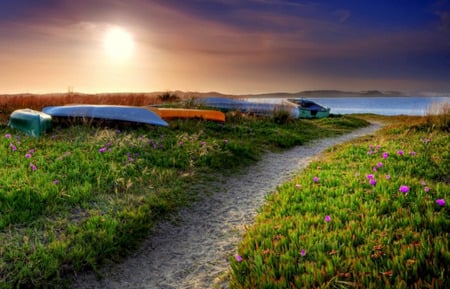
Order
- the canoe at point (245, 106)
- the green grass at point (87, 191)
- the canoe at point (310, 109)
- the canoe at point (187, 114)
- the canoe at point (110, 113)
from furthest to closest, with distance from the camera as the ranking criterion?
1. the canoe at point (310, 109)
2. the canoe at point (245, 106)
3. the canoe at point (187, 114)
4. the canoe at point (110, 113)
5. the green grass at point (87, 191)

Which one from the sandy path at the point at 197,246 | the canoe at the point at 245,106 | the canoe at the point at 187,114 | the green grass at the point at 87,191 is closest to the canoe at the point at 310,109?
the canoe at the point at 245,106

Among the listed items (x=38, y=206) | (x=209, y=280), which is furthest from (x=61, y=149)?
(x=209, y=280)

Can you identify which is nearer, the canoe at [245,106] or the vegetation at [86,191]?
the vegetation at [86,191]

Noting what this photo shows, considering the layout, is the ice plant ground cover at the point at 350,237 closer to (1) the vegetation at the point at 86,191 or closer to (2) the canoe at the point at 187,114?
(1) the vegetation at the point at 86,191

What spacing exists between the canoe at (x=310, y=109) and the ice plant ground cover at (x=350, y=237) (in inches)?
747

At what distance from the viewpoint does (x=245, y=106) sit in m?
20.2

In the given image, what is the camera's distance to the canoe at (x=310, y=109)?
25375 mm

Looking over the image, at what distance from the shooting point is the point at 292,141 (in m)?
12.5

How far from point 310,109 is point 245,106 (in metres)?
7.20

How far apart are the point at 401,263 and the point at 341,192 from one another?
92.3 inches

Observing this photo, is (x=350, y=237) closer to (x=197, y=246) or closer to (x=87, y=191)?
(x=197, y=246)

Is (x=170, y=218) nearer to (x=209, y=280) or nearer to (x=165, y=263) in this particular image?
(x=165, y=263)

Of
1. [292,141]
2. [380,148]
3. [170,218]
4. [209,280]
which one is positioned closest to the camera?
[209,280]

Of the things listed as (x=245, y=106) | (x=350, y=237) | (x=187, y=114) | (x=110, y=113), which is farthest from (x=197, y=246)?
(x=245, y=106)
